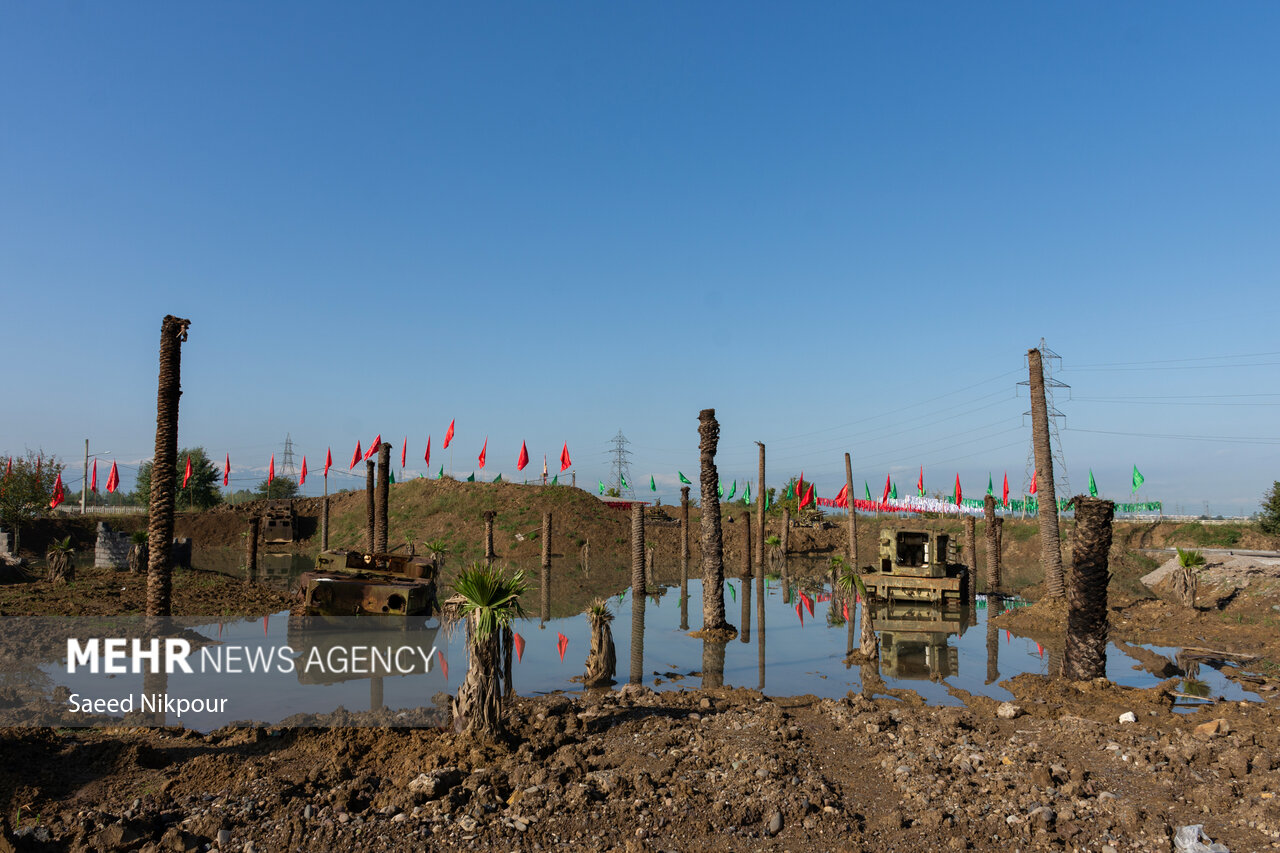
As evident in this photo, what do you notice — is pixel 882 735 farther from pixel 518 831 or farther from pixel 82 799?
pixel 82 799

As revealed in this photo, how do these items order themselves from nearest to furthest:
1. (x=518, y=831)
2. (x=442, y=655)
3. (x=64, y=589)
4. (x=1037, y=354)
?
(x=518, y=831), (x=442, y=655), (x=64, y=589), (x=1037, y=354)

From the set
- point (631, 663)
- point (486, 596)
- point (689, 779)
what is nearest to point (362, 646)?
point (631, 663)

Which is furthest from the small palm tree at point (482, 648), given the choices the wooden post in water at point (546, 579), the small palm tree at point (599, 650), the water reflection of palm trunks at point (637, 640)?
the wooden post in water at point (546, 579)

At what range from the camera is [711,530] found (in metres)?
22.2

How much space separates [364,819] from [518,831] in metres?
1.65

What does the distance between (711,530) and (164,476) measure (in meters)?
14.3

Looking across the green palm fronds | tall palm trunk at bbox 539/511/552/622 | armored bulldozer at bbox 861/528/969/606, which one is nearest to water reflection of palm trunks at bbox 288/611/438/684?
tall palm trunk at bbox 539/511/552/622

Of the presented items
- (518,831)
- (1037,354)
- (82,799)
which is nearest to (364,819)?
(518,831)

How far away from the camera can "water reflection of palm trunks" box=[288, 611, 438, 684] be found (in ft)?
55.0

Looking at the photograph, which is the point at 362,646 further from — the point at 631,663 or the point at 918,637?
the point at 918,637

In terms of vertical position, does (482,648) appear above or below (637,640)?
above

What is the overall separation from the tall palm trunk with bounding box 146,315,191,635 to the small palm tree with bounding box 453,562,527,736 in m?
10.7

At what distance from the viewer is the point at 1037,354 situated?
1117 inches

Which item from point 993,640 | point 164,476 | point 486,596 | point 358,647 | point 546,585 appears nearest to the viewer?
point 486,596
